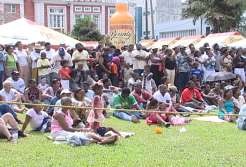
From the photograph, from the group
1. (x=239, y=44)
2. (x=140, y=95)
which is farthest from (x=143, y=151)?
(x=239, y=44)

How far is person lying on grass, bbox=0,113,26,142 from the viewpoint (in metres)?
11.0

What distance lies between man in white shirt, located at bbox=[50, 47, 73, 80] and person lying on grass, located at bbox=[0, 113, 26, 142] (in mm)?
6245

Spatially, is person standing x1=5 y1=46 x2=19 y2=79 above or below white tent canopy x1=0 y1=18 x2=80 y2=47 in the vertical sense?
below

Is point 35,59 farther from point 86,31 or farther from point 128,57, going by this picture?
point 86,31

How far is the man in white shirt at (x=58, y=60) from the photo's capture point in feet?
57.7

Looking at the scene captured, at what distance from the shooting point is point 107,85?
17453 mm

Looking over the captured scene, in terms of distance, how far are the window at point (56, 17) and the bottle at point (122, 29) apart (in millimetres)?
40300

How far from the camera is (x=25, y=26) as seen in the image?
77.2 ft

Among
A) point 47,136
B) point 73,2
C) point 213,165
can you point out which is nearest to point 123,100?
point 47,136

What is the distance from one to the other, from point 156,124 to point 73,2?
62.1m

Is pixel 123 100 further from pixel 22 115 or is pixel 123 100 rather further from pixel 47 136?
pixel 47 136

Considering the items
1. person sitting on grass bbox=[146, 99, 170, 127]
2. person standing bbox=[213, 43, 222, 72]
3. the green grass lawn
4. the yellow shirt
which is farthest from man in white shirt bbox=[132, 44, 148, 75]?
the green grass lawn

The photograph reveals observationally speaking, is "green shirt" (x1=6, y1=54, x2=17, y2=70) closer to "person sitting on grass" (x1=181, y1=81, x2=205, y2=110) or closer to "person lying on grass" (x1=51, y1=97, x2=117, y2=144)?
"person sitting on grass" (x1=181, y1=81, x2=205, y2=110)

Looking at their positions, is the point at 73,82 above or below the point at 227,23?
below
